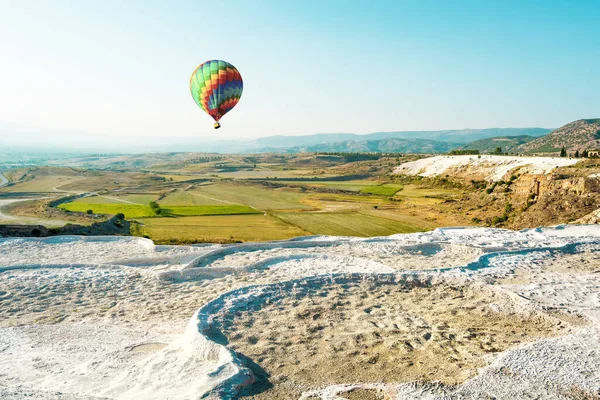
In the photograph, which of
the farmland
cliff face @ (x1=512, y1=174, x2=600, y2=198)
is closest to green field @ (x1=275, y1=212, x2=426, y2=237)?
the farmland

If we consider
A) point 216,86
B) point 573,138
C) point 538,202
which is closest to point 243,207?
point 216,86

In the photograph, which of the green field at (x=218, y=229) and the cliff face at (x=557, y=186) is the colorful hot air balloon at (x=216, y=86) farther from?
the cliff face at (x=557, y=186)

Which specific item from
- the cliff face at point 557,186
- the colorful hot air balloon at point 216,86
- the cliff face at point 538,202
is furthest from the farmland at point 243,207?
the colorful hot air balloon at point 216,86

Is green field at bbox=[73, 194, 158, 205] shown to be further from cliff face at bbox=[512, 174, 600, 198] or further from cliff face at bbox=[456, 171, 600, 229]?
cliff face at bbox=[512, 174, 600, 198]

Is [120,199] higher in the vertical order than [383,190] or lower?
higher

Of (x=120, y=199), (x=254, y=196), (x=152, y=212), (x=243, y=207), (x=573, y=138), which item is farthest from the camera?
(x=573, y=138)

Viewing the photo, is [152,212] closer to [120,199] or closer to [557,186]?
[120,199]
